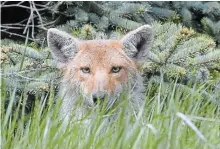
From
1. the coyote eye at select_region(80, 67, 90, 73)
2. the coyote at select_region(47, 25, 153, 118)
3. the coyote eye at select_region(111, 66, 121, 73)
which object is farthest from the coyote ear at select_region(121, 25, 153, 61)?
the coyote eye at select_region(80, 67, 90, 73)

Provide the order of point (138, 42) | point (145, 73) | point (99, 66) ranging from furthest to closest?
point (145, 73)
point (138, 42)
point (99, 66)

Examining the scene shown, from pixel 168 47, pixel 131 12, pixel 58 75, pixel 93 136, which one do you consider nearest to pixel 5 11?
pixel 131 12

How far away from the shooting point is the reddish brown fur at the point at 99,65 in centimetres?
518

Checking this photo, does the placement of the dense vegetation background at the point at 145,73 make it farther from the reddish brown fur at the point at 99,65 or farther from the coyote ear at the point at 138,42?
the reddish brown fur at the point at 99,65

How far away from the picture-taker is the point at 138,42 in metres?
5.78

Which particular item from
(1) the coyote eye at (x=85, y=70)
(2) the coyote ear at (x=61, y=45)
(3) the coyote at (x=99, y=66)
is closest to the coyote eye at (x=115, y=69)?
(3) the coyote at (x=99, y=66)

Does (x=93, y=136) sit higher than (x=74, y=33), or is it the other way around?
(x=93, y=136)

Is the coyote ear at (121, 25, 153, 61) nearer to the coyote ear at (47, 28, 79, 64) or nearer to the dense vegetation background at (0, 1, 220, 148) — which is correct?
the dense vegetation background at (0, 1, 220, 148)

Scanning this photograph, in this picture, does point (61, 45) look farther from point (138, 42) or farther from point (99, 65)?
point (138, 42)

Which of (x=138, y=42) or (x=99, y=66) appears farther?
(x=138, y=42)

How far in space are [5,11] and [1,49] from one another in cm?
308

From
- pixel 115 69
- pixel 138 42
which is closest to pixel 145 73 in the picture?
pixel 138 42

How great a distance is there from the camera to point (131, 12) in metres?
6.81

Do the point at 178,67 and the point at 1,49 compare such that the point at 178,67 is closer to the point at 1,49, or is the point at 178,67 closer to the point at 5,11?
the point at 1,49
